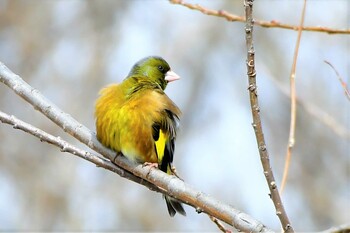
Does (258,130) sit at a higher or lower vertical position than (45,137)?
lower

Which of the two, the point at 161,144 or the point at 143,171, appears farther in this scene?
the point at 161,144

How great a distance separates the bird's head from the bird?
20.1 inches

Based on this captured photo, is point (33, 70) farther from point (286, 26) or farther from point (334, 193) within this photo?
point (286, 26)

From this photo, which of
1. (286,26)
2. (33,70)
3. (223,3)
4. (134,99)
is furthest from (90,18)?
(286,26)

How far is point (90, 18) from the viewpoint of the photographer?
1298cm

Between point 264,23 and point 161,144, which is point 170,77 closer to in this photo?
point 161,144

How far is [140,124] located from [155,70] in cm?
89

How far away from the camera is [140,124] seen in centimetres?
407

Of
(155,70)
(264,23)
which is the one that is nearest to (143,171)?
(264,23)

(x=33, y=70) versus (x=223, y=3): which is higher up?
(x=223, y=3)

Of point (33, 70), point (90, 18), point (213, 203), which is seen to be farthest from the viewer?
point (90, 18)

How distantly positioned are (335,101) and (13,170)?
16.3 feet

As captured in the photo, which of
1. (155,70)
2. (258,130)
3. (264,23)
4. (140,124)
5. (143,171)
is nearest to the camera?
(258,130)

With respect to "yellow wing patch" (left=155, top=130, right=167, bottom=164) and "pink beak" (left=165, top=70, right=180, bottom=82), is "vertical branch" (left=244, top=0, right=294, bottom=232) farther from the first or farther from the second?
"pink beak" (left=165, top=70, right=180, bottom=82)
